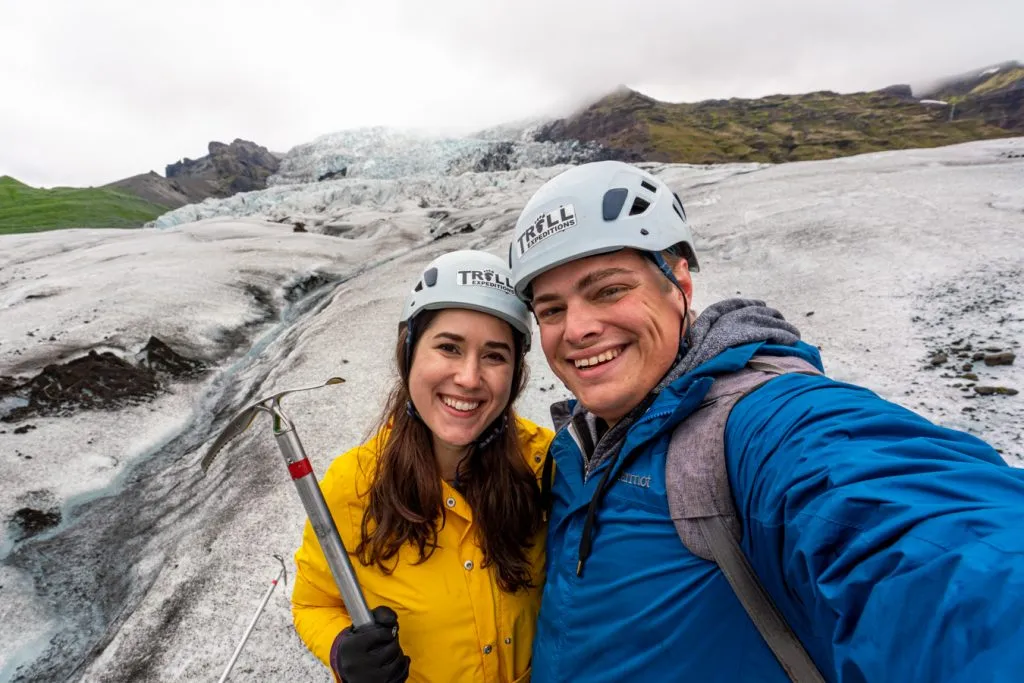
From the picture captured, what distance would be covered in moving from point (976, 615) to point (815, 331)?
769 centimetres

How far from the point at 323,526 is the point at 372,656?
59 cm

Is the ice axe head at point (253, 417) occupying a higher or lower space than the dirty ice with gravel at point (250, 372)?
higher

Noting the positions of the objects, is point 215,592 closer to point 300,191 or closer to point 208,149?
point 300,191

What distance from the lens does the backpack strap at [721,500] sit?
52.0 inches

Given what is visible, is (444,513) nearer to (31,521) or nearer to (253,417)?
(253,417)

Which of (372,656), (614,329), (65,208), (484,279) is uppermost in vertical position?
(65,208)

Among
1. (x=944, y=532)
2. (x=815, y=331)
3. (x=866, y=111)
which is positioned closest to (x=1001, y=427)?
(x=815, y=331)

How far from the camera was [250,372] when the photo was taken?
413 inches

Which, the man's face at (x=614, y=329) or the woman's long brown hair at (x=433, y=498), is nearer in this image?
the man's face at (x=614, y=329)

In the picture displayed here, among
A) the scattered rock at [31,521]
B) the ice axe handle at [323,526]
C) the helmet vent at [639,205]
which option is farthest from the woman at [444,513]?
the scattered rock at [31,521]

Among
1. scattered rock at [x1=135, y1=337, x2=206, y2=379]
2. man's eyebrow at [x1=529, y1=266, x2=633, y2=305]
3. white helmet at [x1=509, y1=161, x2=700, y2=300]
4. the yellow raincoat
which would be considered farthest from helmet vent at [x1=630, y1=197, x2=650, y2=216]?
scattered rock at [x1=135, y1=337, x2=206, y2=379]

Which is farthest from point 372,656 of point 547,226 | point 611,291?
point 547,226

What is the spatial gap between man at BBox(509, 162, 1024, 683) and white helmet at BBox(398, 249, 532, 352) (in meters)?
0.18

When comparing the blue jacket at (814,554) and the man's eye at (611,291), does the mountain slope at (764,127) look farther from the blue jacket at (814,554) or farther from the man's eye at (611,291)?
the blue jacket at (814,554)
